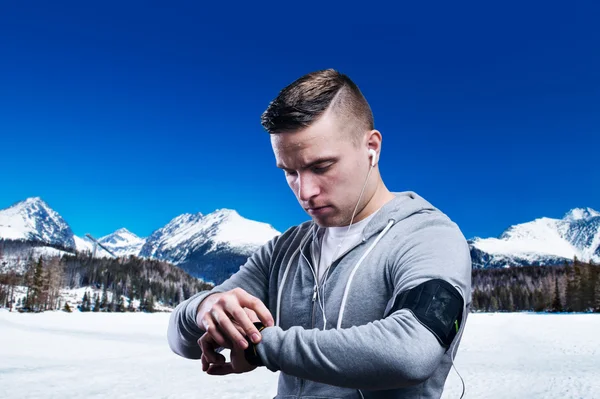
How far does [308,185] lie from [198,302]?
0.71 metres

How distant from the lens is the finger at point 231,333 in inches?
65.0

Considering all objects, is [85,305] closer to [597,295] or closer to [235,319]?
[597,295]

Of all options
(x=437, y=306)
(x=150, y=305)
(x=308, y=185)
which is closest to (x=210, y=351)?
(x=308, y=185)

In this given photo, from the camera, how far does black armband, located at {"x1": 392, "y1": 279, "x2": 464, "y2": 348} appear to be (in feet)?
5.00

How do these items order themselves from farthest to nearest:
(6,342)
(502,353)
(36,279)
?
(36,279), (6,342), (502,353)

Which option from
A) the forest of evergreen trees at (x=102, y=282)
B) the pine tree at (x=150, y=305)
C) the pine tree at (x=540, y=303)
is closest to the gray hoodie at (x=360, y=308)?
the forest of evergreen trees at (x=102, y=282)

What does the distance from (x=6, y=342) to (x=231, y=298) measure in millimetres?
53721

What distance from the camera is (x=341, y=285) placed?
6.31 feet

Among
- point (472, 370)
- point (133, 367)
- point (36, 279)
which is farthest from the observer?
point (36, 279)

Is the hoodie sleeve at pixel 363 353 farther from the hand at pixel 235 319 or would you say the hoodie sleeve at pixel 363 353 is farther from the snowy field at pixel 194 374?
the snowy field at pixel 194 374

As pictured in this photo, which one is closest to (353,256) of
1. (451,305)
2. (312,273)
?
(312,273)

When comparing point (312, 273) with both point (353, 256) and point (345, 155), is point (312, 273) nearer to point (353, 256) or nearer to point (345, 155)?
point (353, 256)

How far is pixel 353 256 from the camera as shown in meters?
1.99

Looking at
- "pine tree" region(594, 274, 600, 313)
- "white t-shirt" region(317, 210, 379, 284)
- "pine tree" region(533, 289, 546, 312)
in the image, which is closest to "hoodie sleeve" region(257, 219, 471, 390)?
"white t-shirt" region(317, 210, 379, 284)
